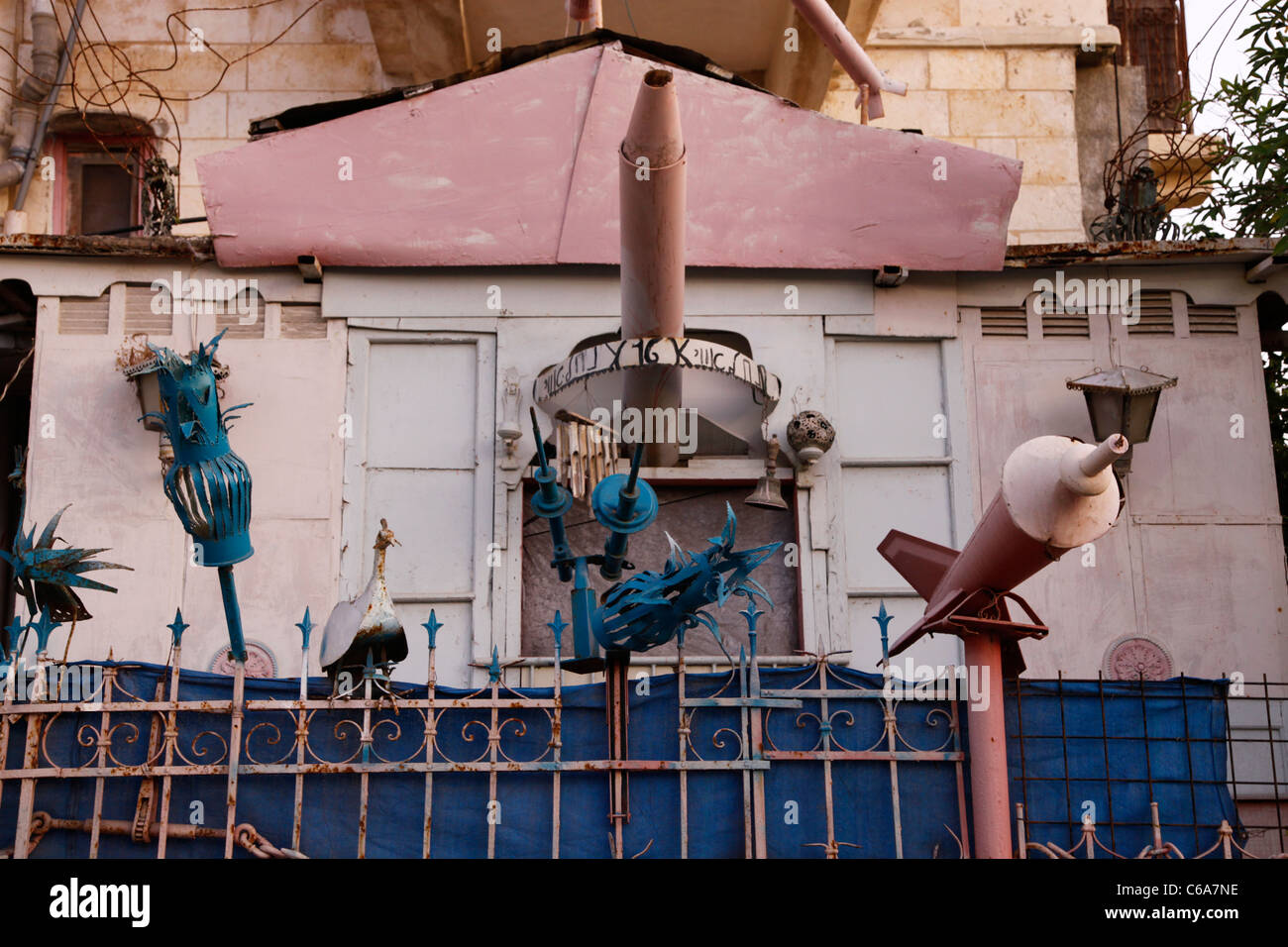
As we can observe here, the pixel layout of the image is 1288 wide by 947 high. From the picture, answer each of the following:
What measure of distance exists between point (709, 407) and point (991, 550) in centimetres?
419

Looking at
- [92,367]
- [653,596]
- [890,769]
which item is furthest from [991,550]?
[92,367]

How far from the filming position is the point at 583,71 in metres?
11.2

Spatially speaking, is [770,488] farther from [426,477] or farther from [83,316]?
[83,316]

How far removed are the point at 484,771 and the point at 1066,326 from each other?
636cm

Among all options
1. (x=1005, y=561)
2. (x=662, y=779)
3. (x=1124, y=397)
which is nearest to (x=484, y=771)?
(x=662, y=779)

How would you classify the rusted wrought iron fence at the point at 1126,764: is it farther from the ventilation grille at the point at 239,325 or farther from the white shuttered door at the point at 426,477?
the ventilation grille at the point at 239,325

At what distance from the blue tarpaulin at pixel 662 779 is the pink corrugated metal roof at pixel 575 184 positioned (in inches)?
177

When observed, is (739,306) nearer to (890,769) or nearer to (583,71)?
(583,71)

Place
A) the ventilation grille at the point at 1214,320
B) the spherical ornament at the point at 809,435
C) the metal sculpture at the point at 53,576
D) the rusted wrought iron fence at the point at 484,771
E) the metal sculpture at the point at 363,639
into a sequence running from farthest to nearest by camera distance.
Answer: the ventilation grille at the point at 1214,320
the spherical ornament at the point at 809,435
the metal sculpture at the point at 53,576
the metal sculpture at the point at 363,639
the rusted wrought iron fence at the point at 484,771

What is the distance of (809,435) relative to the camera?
35.6 ft

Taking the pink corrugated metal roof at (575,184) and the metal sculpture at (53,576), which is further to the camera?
the pink corrugated metal roof at (575,184)

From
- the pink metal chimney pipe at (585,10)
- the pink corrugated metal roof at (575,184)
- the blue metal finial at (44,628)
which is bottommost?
the blue metal finial at (44,628)

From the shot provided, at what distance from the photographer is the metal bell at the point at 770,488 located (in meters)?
Answer: 10.6

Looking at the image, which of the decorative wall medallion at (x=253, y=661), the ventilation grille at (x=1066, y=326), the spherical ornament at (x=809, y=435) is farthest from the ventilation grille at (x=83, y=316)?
the ventilation grille at (x=1066, y=326)
